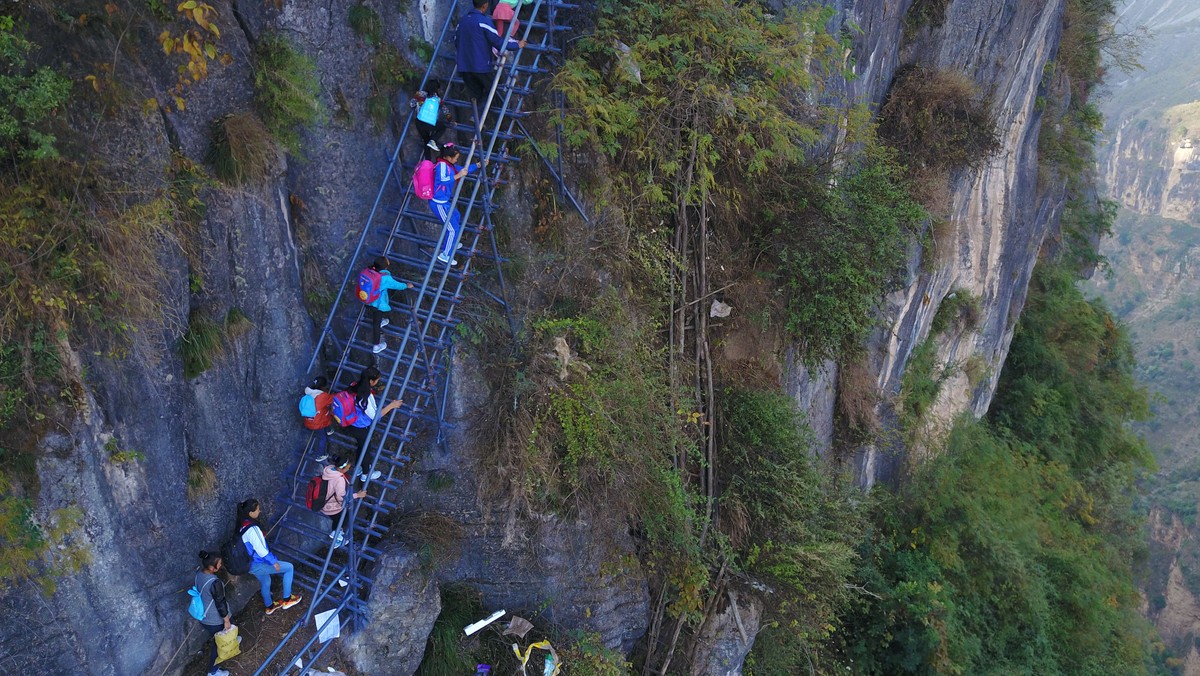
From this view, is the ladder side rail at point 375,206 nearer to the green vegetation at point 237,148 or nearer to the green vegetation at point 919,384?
the green vegetation at point 237,148

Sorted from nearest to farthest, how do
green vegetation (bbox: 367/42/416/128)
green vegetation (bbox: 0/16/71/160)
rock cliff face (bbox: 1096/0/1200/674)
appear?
green vegetation (bbox: 0/16/71/160)
green vegetation (bbox: 367/42/416/128)
rock cliff face (bbox: 1096/0/1200/674)

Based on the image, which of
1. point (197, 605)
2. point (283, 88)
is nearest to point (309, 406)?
point (197, 605)

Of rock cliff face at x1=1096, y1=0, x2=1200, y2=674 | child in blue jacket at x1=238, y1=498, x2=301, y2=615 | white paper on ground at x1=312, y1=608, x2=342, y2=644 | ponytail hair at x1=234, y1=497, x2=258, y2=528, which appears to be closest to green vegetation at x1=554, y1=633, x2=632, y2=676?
white paper on ground at x1=312, y1=608, x2=342, y2=644

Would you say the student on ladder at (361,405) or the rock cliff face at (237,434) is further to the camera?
the student on ladder at (361,405)

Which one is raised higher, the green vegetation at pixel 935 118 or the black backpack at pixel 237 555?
the green vegetation at pixel 935 118

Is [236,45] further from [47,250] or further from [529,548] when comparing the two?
[529,548]

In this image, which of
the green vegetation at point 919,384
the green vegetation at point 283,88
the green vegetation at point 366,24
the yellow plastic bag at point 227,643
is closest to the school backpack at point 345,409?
the yellow plastic bag at point 227,643

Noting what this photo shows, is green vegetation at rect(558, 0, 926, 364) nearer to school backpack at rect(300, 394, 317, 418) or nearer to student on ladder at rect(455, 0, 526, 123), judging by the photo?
student on ladder at rect(455, 0, 526, 123)
